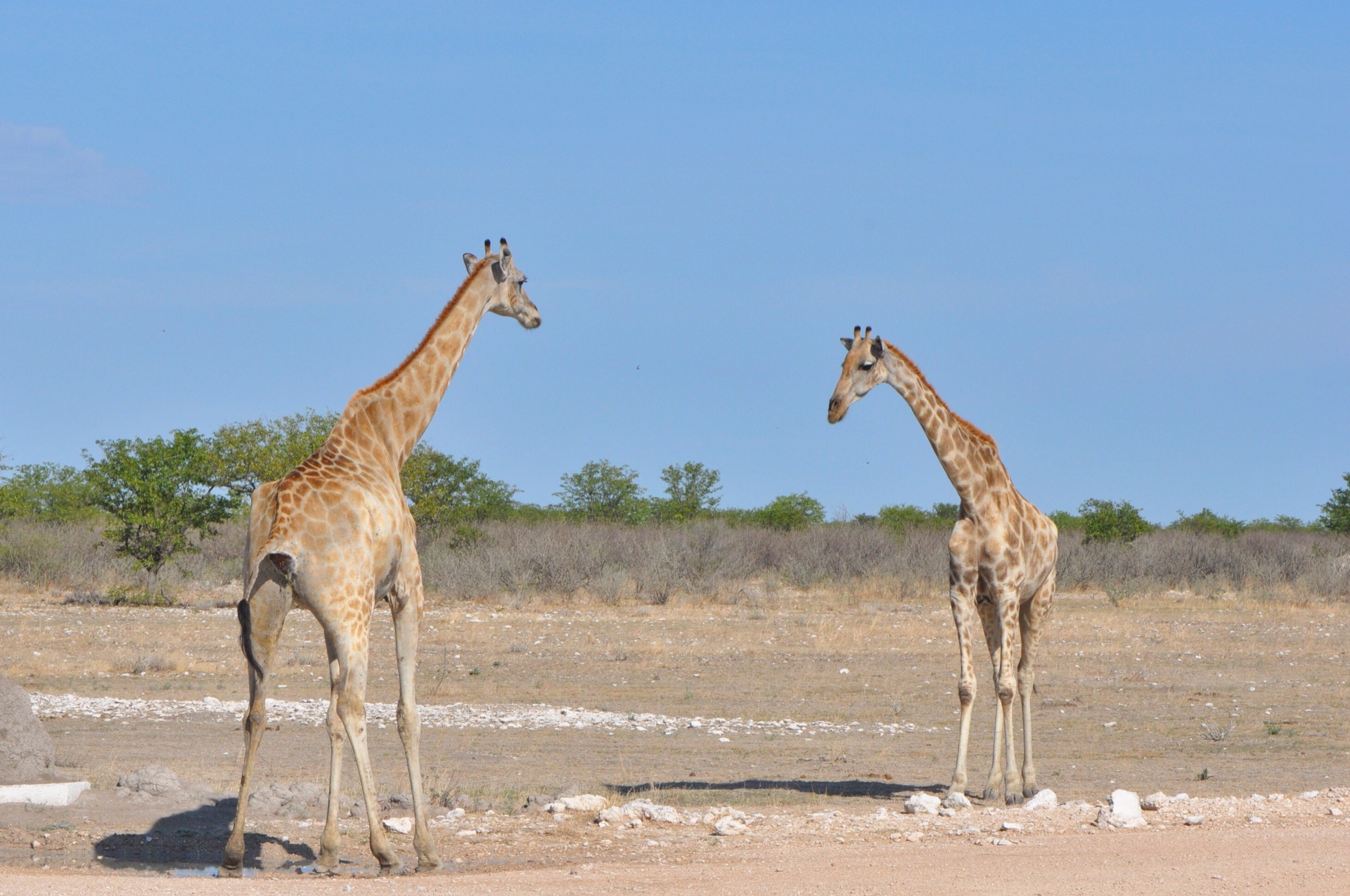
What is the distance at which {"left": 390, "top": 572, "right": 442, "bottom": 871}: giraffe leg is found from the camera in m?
8.25

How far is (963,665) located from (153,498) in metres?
24.8

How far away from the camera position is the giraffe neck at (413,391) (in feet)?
29.2

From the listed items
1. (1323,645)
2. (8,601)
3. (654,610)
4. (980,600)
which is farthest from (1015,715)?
(8,601)

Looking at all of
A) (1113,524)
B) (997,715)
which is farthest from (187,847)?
(1113,524)

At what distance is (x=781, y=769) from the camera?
12.7 meters

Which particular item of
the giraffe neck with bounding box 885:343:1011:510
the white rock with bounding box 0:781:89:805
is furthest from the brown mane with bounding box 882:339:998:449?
the white rock with bounding box 0:781:89:805

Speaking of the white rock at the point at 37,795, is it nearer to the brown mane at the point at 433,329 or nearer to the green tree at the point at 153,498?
the brown mane at the point at 433,329

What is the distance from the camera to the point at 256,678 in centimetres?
807

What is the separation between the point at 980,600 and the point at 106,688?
11797 millimetres

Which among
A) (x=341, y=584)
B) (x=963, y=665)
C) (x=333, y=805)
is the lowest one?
(x=333, y=805)

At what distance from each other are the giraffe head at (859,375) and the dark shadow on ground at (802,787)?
282 cm

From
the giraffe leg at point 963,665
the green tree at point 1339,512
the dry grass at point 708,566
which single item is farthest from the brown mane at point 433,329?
the green tree at point 1339,512

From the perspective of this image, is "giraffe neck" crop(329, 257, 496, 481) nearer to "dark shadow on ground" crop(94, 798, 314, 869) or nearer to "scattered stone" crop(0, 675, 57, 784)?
"dark shadow on ground" crop(94, 798, 314, 869)

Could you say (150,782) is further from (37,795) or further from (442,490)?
(442,490)
